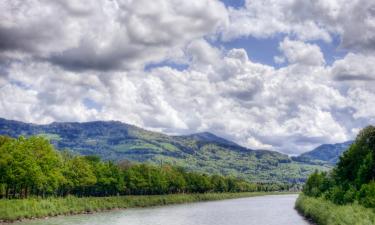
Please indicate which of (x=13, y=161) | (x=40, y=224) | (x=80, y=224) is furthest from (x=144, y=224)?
(x=13, y=161)

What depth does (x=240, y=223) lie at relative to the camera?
95.1 m

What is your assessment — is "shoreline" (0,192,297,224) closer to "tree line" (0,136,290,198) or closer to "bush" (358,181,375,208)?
"tree line" (0,136,290,198)

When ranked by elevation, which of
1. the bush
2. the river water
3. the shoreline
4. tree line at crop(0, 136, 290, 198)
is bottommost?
the river water

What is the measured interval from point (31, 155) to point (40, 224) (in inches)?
1068


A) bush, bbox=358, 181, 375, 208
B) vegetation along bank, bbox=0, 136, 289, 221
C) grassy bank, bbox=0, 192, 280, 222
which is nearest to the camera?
bush, bbox=358, 181, 375, 208

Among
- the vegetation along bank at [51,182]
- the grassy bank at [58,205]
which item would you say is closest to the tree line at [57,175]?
the vegetation along bank at [51,182]

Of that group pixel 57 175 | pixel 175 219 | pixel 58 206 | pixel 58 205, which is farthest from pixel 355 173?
pixel 57 175

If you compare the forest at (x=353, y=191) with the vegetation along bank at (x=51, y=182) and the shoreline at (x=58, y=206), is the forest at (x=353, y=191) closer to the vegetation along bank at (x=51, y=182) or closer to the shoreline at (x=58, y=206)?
the shoreline at (x=58, y=206)

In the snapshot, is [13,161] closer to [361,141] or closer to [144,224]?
[144,224]

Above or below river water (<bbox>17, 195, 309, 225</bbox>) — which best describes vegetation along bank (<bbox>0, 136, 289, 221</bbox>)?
above

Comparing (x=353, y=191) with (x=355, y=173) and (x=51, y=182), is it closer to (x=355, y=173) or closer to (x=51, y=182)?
(x=355, y=173)

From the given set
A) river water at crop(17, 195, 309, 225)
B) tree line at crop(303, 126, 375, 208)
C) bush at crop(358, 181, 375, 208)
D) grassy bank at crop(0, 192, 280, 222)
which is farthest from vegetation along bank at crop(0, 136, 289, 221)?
bush at crop(358, 181, 375, 208)

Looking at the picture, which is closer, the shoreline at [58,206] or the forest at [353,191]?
the forest at [353,191]

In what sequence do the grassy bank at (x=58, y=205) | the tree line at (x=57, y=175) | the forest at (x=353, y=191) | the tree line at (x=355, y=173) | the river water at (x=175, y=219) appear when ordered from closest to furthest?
the forest at (x=353, y=191), the tree line at (x=355, y=173), the grassy bank at (x=58, y=205), the river water at (x=175, y=219), the tree line at (x=57, y=175)
